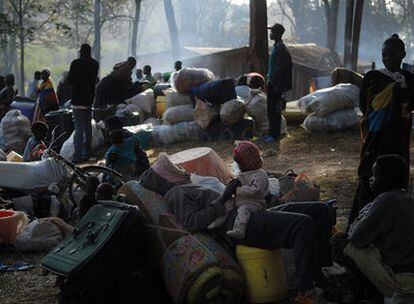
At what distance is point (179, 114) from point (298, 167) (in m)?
3.23

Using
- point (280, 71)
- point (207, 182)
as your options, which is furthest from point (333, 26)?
point (207, 182)

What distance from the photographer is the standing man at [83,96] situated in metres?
11.3

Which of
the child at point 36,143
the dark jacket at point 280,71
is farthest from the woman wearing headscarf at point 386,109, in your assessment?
the dark jacket at point 280,71

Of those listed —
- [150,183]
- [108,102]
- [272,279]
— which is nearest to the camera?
[272,279]

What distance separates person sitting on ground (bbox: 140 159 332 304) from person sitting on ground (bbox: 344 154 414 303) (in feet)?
1.06

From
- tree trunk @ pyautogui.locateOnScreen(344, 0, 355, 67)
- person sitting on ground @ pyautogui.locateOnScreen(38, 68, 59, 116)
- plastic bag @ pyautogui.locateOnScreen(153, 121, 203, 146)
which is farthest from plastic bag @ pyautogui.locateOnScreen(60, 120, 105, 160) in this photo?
tree trunk @ pyautogui.locateOnScreen(344, 0, 355, 67)

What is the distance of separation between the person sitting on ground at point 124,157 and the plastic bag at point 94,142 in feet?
13.4

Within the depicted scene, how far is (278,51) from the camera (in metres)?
11.3

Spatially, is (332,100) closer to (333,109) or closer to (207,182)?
(333,109)

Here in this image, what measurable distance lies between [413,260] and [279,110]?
7.19m

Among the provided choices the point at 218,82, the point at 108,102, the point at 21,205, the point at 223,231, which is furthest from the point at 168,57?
the point at 223,231

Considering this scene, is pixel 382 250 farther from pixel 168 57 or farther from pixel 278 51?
pixel 168 57

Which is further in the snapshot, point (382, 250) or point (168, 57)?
point (168, 57)

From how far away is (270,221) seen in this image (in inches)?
190
